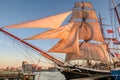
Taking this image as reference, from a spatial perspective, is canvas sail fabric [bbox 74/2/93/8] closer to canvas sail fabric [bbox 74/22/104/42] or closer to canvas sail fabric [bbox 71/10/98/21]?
canvas sail fabric [bbox 71/10/98/21]

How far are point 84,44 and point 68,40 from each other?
22013mm

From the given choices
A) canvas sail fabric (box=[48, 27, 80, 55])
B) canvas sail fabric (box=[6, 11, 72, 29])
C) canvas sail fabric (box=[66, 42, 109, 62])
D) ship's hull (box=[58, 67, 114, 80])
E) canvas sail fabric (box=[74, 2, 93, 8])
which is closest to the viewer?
canvas sail fabric (box=[6, 11, 72, 29])

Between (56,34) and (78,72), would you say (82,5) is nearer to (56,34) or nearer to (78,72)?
(78,72)

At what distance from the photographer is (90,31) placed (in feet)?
196

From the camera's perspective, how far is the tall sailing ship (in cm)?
2969

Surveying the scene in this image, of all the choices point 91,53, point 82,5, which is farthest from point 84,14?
point 91,53

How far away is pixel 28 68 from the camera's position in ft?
345

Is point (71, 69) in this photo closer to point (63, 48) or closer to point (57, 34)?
point (63, 48)

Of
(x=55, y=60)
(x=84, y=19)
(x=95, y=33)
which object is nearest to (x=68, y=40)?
(x=55, y=60)

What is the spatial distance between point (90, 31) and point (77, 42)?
24.7 m

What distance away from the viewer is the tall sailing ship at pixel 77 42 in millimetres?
29688

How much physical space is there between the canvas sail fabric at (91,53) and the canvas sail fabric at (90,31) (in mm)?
2577

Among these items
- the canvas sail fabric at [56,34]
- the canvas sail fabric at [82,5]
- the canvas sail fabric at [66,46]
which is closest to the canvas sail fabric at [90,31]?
the canvas sail fabric at [82,5]

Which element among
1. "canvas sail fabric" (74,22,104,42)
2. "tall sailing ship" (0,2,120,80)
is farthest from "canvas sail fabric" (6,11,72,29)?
"canvas sail fabric" (74,22,104,42)
